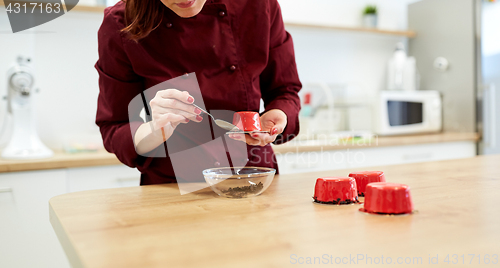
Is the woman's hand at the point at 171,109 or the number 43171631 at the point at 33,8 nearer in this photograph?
the woman's hand at the point at 171,109

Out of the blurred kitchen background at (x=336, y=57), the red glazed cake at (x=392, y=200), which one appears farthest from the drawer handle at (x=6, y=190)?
the red glazed cake at (x=392, y=200)

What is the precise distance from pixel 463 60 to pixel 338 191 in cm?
254

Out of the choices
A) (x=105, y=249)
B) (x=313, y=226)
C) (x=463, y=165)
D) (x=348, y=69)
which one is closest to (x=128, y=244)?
(x=105, y=249)

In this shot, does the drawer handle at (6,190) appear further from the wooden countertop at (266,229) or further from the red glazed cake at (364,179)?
the red glazed cake at (364,179)

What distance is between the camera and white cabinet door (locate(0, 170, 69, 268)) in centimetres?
162

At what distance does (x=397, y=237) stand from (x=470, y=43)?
2672mm

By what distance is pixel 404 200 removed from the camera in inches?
25.0

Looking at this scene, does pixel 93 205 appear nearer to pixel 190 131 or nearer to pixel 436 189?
pixel 190 131

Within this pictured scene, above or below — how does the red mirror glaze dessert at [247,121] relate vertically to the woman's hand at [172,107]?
below

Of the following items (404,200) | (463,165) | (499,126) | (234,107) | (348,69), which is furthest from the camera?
(348,69)

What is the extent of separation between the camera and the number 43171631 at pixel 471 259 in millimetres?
438

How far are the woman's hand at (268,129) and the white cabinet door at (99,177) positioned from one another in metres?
0.98

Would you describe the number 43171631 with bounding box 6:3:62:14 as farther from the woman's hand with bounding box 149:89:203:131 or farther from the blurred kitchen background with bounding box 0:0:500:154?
the woman's hand with bounding box 149:89:203:131

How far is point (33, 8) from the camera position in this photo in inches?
82.1
